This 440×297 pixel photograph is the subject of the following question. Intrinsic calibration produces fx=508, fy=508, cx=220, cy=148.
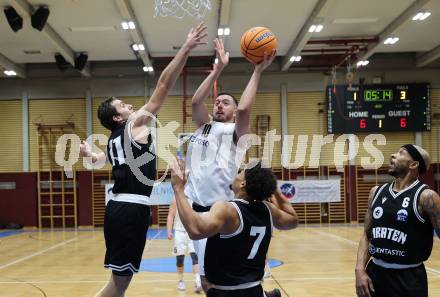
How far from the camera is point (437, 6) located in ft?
43.4

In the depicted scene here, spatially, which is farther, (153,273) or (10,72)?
(10,72)

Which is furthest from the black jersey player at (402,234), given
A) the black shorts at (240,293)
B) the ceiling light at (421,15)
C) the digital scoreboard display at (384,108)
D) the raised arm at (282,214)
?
the digital scoreboard display at (384,108)

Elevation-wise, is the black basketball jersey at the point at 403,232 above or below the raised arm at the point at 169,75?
below

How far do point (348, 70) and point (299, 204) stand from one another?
16.4ft

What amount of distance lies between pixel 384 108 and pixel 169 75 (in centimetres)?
1486

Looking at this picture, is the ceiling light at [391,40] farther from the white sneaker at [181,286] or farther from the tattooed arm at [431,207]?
the tattooed arm at [431,207]

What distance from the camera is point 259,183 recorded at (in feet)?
10.8

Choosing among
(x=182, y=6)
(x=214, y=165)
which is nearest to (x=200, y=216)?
(x=214, y=165)

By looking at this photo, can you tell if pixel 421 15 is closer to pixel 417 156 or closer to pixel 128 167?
pixel 417 156

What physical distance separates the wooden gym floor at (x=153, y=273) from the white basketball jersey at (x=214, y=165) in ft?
10.5

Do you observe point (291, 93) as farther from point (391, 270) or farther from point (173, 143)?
point (391, 270)

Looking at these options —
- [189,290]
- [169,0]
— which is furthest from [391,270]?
[169,0]

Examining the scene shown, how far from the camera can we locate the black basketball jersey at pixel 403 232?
3781 millimetres

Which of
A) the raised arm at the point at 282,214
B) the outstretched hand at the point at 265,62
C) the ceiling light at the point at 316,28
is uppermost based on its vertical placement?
the ceiling light at the point at 316,28
